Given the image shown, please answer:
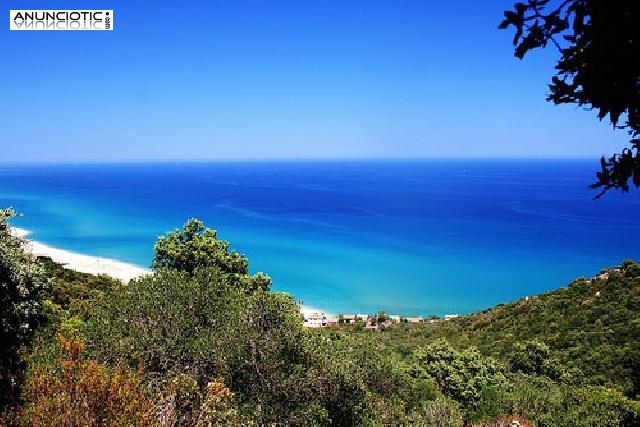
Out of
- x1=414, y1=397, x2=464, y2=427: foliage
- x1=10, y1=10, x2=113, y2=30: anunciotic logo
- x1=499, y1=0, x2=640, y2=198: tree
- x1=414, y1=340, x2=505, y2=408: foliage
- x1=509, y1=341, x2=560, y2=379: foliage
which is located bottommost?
x1=509, y1=341, x2=560, y2=379: foliage

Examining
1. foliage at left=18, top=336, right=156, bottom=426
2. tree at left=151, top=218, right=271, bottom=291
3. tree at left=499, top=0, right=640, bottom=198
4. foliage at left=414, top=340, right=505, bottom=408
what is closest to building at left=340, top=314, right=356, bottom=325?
foliage at left=414, top=340, right=505, bottom=408

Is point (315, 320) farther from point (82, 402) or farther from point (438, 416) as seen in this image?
point (82, 402)

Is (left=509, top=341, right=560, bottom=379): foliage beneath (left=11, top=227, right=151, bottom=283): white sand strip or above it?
above

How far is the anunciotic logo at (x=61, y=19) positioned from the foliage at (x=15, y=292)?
7.62 metres

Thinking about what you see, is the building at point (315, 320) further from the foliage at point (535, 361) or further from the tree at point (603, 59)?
the tree at point (603, 59)

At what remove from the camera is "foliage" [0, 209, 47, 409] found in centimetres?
1115

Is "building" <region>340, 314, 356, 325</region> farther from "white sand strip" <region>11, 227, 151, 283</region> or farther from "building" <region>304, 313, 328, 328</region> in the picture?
"white sand strip" <region>11, 227, 151, 283</region>

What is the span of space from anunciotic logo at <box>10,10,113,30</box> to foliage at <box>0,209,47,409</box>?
25.0 feet

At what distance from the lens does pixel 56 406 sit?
21.4 feet

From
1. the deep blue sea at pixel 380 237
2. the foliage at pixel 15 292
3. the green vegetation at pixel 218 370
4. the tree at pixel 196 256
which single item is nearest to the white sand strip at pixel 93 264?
the deep blue sea at pixel 380 237

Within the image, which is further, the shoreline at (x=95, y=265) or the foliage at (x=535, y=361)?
the shoreline at (x=95, y=265)

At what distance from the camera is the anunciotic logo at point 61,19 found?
16.8m

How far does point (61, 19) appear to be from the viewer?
17078 millimetres

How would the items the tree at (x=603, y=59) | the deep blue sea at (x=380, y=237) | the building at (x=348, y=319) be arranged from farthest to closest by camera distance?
the deep blue sea at (x=380, y=237) → the building at (x=348, y=319) → the tree at (x=603, y=59)
